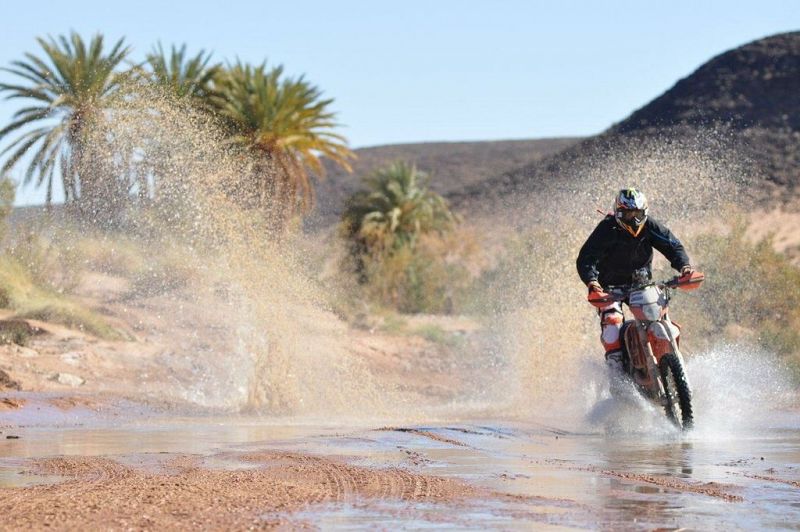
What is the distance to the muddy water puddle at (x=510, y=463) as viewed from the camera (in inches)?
281

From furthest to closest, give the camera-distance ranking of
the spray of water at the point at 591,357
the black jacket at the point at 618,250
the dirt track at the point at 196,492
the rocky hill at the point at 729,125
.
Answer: the rocky hill at the point at 729,125 → the spray of water at the point at 591,357 → the black jacket at the point at 618,250 → the dirt track at the point at 196,492

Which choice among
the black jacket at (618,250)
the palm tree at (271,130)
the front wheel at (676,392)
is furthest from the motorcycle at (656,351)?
the palm tree at (271,130)

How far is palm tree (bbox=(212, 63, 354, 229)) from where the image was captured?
33.4 m

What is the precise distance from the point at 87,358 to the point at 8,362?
6.02 ft

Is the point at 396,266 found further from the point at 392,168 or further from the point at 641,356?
the point at 641,356

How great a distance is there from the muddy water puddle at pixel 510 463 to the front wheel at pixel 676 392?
0.24 metres

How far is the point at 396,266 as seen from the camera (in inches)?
1671

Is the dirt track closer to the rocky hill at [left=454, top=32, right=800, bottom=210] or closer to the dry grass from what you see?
the dry grass

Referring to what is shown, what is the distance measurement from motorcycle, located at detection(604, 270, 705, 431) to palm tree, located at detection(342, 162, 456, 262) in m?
33.7

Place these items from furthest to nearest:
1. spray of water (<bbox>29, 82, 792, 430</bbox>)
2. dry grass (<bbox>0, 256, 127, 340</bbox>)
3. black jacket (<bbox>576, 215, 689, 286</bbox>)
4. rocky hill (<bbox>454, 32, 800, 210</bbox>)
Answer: rocky hill (<bbox>454, 32, 800, 210</bbox>) < dry grass (<bbox>0, 256, 127, 340</bbox>) < spray of water (<bbox>29, 82, 792, 430</bbox>) < black jacket (<bbox>576, 215, 689, 286</bbox>)

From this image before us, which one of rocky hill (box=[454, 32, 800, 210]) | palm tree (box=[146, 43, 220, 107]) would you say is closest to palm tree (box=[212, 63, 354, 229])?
palm tree (box=[146, 43, 220, 107])

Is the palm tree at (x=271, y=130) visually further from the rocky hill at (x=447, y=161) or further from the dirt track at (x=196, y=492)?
the rocky hill at (x=447, y=161)

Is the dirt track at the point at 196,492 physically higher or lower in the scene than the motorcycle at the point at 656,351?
lower

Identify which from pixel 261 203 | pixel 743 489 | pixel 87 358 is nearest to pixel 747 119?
pixel 261 203
